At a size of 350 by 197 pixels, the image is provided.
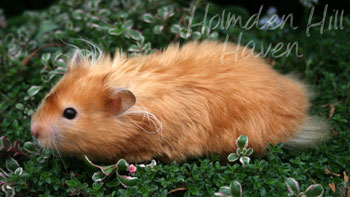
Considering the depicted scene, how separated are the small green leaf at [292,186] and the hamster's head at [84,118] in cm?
113

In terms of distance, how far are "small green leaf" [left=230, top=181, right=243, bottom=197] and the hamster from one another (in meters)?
0.43

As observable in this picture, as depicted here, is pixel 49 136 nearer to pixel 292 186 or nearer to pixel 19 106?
pixel 19 106

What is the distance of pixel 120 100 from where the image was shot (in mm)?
2656

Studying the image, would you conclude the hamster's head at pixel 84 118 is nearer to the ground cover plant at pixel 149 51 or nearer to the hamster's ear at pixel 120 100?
the hamster's ear at pixel 120 100

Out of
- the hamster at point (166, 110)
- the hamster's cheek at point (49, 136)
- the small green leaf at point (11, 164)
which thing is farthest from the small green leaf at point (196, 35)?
the small green leaf at point (11, 164)

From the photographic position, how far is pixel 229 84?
9.43 ft

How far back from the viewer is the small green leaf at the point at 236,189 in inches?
97.0

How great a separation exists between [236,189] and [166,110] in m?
0.73

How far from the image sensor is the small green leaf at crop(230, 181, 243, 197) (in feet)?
8.08

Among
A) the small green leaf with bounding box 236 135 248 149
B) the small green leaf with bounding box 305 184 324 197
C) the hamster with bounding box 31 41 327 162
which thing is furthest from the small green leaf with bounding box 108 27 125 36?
the small green leaf with bounding box 305 184 324 197

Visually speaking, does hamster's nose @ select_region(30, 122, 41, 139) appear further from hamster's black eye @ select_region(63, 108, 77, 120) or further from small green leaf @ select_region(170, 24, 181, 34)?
small green leaf @ select_region(170, 24, 181, 34)

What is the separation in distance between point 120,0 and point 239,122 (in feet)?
8.68

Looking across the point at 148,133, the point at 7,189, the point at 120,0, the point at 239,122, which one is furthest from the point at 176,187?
the point at 120,0

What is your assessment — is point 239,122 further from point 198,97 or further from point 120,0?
point 120,0
